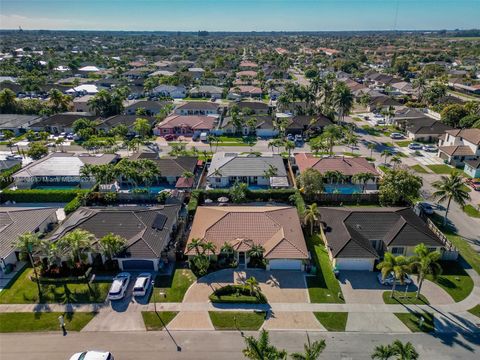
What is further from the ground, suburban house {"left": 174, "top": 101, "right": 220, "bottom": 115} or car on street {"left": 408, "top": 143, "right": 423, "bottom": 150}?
suburban house {"left": 174, "top": 101, "right": 220, "bottom": 115}

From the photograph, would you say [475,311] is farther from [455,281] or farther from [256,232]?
[256,232]

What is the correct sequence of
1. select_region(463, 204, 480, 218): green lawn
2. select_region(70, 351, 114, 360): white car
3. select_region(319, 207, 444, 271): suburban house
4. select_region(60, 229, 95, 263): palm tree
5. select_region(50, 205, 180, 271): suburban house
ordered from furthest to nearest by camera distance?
select_region(463, 204, 480, 218): green lawn
select_region(50, 205, 180, 271): suburban house
select_region(319, 207, 444, 271): suburban house
select_region(60, 229, 95, 263): palm tree
select_region(70, 351, 114, 360): white car

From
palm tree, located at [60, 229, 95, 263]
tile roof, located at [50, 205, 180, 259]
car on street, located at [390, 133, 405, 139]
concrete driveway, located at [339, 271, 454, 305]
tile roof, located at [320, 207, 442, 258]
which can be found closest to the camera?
concrete driveway, located at [339, 271, 454, 305]

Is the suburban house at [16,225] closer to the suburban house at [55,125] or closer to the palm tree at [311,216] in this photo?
the palm tree at [311,216]

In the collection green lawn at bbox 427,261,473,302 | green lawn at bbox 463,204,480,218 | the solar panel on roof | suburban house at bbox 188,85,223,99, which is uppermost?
suburban house at bbox 188,85,223,99

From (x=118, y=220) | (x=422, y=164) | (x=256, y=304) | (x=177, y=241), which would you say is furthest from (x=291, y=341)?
(x=422, y=164)

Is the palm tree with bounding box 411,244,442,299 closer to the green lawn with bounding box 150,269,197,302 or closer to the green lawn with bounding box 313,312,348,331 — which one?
the green lawn with bounding box 313,312,348,331

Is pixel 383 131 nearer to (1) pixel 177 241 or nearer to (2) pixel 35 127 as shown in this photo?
(1) pixel 177 241

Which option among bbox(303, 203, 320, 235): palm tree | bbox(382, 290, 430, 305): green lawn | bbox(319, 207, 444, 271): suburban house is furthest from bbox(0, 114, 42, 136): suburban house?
bbox(382, 290, 430, 305): green lawn
